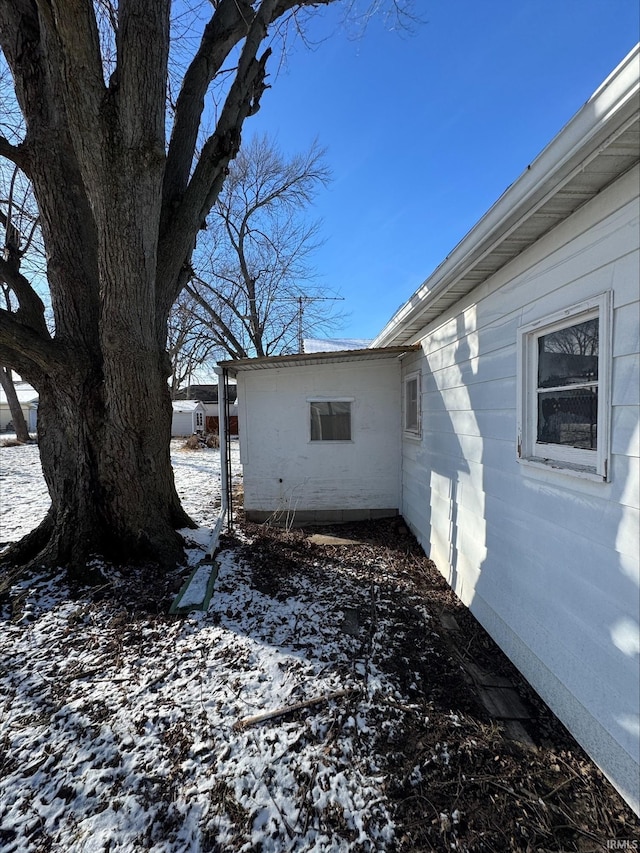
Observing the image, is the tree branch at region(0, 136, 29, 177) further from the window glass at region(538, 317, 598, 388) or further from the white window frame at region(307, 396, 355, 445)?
the window glass at region(538, 317, 598, 388)

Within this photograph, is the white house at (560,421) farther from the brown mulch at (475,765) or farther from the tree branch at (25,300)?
the tree branch at (25,300)

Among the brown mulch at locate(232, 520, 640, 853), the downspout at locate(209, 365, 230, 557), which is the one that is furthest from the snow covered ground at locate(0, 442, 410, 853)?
the downspout at locate(209, 365, 230, 557)

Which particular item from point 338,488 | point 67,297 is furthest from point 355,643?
point 67,297

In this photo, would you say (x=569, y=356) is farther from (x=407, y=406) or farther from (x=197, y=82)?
(x=197, y=82)

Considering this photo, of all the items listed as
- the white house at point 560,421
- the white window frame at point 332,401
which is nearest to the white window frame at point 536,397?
the white house at point 560,421

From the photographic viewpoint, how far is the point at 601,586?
1835 mm

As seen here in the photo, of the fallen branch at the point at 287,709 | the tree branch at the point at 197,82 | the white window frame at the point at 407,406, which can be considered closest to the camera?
the fallen branch at the point at 287,709

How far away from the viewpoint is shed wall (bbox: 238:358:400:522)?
6273mm

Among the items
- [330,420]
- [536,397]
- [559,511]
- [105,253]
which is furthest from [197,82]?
[559,511]

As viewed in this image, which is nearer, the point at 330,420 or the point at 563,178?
the point at 563,178

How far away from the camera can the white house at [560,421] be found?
167 centimetres

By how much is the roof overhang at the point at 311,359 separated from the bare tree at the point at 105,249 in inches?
63.9

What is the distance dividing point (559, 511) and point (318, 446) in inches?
175

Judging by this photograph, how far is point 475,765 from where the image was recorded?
1869 mm
